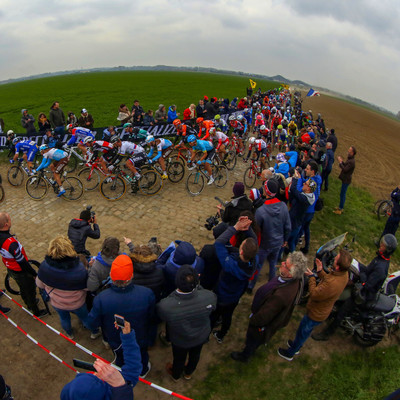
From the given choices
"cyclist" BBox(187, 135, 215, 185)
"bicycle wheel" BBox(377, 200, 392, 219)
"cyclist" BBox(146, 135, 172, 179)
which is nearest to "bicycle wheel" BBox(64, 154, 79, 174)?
"cyclist" BBox(146, 135, 172, 179)

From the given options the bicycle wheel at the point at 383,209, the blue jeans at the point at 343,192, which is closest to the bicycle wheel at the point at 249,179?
the blue jeans at the point at 343,192

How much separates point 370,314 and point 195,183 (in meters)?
6.51

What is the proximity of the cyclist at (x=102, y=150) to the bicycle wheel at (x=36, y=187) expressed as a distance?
5.72ft

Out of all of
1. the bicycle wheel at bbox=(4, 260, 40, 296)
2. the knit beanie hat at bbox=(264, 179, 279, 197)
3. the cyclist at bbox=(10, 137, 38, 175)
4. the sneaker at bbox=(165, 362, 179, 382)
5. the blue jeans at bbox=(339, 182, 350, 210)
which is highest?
the knit beanie hat at bbox=(264, 179, 279, 197)

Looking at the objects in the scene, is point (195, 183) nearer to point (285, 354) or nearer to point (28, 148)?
point (28, 148)

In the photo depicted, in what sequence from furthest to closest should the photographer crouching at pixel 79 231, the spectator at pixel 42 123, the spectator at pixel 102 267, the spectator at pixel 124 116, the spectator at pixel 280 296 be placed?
the spectator at pixel 124 116 → the spectator at pixel 42 123 → the photographer crouching at pixel 79 231 → the spectator at pixel 102 267 → the spectator at pixel 280 296

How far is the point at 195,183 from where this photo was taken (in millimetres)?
9523

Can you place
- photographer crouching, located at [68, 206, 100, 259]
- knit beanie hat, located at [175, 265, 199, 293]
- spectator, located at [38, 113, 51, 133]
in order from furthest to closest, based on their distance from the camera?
spectator, located at [38, 113, 51, 133], photographer crouching, located at [68, 206, 100, 259], knit beanie hat, located at [175, 265, 199, 293]

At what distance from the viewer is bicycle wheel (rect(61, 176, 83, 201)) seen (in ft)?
28.4

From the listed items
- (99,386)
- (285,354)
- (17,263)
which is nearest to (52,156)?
(17,263)

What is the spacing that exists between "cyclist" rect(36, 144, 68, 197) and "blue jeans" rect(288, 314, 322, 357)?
779cm

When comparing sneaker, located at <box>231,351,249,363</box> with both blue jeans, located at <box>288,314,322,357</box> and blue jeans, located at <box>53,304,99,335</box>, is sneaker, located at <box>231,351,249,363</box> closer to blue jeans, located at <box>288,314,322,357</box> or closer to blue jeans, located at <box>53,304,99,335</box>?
blue jeans, located at <box>288,314,322,357</box>

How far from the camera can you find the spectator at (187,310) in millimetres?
2891

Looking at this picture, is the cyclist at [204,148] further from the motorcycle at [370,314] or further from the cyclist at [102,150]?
the motorcycle at [370,314]
